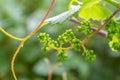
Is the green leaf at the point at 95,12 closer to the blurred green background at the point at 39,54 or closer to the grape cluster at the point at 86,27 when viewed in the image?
the grape cluster at the point at 86,27

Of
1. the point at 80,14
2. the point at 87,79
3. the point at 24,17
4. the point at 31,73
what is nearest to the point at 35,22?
the point at 24,17

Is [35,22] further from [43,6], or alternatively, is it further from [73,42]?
[73,42]

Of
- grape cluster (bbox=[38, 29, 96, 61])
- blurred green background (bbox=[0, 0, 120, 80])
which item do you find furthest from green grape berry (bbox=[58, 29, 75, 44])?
blurred green background (bbox=[0, 0, 120, 80])

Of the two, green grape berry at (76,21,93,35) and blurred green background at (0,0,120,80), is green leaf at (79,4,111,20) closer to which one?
green grape berry at (76,21,93,35)

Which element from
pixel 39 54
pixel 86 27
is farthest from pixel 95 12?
pixel 39 54

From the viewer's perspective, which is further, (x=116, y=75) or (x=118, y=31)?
(x=116, y=75)

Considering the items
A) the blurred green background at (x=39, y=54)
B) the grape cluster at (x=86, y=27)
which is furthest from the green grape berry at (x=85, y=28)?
the blurred green background at (x=39, y=54)

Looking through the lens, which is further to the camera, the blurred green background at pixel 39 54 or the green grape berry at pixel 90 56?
the blurred green background at pixel 39 54
